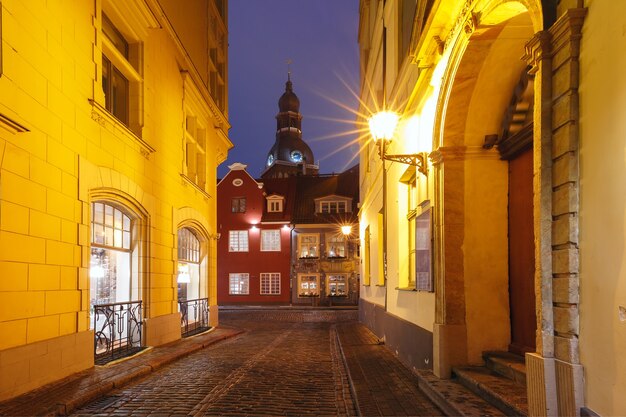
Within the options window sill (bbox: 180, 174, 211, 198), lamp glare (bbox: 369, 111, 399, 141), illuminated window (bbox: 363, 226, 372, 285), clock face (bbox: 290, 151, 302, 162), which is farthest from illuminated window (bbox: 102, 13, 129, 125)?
clock face (bbox: 290, 151, 302, 162)

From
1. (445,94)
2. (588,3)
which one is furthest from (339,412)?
(588,3)

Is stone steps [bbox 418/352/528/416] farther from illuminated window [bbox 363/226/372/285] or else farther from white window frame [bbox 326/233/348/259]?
white window frame [bbox 326/233/348/259]

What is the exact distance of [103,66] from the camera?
11.2m

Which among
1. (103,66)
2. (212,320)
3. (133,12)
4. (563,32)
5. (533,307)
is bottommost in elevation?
(212,320)

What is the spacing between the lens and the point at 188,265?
16875mm

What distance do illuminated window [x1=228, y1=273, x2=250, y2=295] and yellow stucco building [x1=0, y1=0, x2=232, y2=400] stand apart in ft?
69.3

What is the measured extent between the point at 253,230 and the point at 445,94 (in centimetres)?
3241

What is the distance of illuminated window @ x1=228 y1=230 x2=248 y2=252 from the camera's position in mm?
39312

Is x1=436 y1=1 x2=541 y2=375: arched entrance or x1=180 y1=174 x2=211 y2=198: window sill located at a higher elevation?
x1=180 y1=174 x2=211 y2=198: window sill

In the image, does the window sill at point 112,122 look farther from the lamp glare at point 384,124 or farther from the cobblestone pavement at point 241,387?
the lamp glare at point 384,124

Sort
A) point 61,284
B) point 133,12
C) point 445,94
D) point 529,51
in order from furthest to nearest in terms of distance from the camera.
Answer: point 133,12 < point 61,284 < point 445,94 < point 529,51

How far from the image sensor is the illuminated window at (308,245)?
38781mm

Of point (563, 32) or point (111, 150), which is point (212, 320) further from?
point (563, 32)

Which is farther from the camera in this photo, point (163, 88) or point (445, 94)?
point (163, 88)
